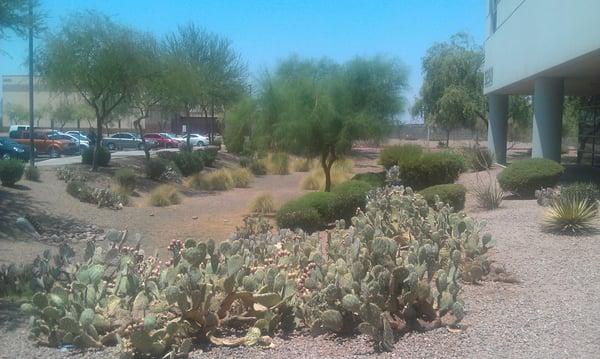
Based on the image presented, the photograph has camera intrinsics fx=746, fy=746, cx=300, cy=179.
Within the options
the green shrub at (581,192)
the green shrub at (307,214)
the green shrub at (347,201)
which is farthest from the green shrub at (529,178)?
the green shrub at (307,214)

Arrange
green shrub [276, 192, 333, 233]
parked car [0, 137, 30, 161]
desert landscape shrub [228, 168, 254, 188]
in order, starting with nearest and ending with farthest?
green shrub [276, 192, 333, 233]
desert landscape shrub [228, 168, 254, 188]
parked car [0, 137, 30, 161]

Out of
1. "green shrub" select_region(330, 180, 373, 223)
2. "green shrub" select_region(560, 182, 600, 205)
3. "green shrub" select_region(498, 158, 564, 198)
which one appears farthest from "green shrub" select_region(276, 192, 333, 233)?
"green shrub" select_region(560, 182, 600, 205)

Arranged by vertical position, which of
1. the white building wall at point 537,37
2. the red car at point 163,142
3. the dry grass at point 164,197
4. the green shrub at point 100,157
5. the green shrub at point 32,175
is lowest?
the dry grass at point 164,197

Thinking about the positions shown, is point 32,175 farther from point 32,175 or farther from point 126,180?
point 126,180

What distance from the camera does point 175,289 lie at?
287 inches

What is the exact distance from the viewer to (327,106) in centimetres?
2422

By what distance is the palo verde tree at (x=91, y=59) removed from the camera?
3331 cm

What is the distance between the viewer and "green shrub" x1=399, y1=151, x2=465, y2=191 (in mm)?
23844

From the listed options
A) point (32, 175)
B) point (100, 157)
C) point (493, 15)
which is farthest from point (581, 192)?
point (100, 157)

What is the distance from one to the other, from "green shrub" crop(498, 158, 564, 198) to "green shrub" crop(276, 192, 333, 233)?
15.4ft

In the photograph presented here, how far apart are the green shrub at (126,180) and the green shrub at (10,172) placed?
18.2 feet

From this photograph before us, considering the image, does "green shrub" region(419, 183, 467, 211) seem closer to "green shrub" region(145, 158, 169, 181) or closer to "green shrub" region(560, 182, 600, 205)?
"green shrub" region(560, 182, 600, 205)

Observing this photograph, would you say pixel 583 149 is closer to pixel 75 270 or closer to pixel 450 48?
pixel 450 48

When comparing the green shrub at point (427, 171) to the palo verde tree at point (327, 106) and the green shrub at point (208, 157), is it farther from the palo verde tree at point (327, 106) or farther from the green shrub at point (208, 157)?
the green shrub at point (208, 157)
